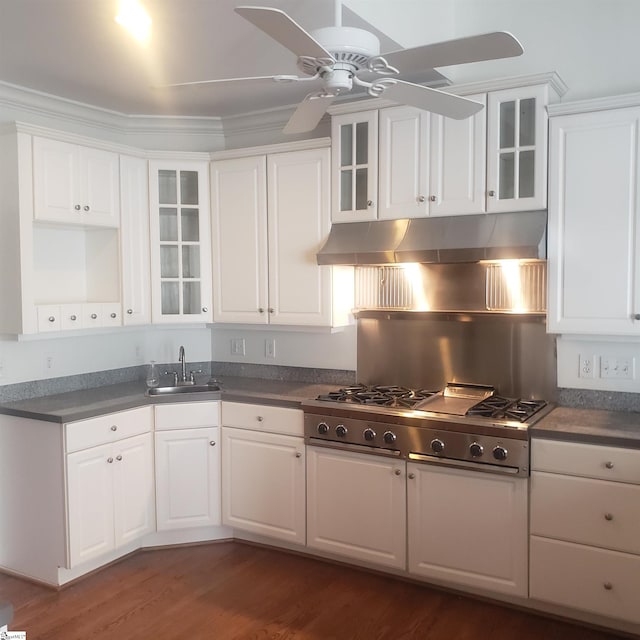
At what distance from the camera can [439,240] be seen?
3266 mm

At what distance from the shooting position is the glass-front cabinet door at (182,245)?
4090mm

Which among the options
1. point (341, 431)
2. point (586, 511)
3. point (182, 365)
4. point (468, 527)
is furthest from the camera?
point (182, 365)

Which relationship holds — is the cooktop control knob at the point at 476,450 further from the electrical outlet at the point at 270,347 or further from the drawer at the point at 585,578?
the electrical outlet at the point at 270,347

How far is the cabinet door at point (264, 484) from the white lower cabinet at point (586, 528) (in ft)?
4.15

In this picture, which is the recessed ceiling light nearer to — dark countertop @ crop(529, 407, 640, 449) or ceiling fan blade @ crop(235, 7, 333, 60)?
ceiling fan blade @ crop(235, 7, 333, 60)

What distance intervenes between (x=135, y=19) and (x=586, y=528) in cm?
287

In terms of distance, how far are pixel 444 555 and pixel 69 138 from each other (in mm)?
2924

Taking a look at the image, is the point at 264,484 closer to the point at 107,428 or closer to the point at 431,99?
the point at 107,428

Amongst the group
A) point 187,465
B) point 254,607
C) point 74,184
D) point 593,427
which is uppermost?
point 74,184

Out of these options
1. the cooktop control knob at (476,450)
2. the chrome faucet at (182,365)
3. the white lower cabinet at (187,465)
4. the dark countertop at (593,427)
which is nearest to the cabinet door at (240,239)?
the chrome faucet at (182,365)

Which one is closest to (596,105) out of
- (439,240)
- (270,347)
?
(439,240)

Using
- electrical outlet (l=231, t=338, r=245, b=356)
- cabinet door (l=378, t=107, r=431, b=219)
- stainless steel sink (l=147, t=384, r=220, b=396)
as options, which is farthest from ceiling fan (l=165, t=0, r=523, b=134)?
electrical outlet (l=231, t=338, r=245, b=356)

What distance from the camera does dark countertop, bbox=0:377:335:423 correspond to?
335 centimetres

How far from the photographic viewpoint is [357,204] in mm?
3586
